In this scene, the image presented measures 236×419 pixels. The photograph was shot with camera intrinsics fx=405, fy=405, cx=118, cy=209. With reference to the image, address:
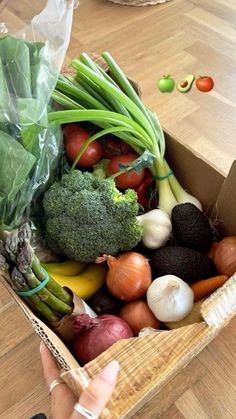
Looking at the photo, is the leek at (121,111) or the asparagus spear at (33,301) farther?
the leek at (121,111)

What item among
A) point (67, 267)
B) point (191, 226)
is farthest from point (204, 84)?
point (67, 267)

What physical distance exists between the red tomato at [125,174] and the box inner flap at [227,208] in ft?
0.53

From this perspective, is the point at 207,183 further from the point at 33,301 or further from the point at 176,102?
the point at 176,102

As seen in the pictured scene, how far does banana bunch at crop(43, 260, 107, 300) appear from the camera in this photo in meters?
0.71

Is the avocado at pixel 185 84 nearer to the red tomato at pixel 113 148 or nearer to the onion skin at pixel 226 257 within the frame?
the red tomato at pixel 113 148

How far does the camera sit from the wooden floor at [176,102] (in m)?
0.82

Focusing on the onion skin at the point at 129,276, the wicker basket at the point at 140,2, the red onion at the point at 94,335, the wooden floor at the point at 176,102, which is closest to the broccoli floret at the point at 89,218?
the onion skin at the point at 129,276

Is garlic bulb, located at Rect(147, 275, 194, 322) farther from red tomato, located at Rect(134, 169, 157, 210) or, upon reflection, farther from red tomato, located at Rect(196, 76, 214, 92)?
red tomato, located at Rect(196, 76, 214, 92)

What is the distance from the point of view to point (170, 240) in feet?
2.53

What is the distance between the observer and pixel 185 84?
1265 mm

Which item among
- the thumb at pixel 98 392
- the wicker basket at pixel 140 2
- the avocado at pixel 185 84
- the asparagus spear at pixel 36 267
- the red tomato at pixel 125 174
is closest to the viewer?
the thumb at pixel 98 392

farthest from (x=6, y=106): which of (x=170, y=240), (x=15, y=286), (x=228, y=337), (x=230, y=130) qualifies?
(x=230, y=130)

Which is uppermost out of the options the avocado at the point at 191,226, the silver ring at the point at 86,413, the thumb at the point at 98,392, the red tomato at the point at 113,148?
the red tomato at the point at 113,148

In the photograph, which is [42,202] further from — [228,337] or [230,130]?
[230,130]
